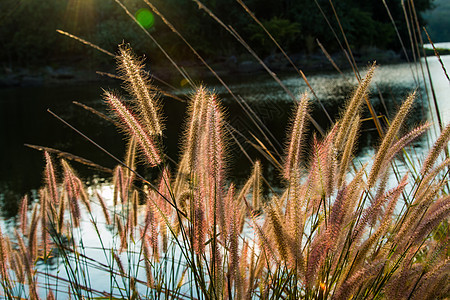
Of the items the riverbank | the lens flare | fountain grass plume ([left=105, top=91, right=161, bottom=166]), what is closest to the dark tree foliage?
the lens flare

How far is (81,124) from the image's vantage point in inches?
487

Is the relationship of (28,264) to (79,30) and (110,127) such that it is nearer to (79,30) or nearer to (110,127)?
(110,127)

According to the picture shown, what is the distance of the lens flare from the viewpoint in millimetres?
26217

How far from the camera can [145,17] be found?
27859 mm

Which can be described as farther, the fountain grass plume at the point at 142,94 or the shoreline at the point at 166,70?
the shoreline at the point at 166,70

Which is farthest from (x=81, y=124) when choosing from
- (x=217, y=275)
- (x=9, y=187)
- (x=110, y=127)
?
(x=217, y=275)

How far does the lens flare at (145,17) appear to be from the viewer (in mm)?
26217

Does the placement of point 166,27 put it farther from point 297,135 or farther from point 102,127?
point 297,135

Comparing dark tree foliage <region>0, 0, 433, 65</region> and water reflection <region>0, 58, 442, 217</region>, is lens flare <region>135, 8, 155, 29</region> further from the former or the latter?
water reflection <region>0, 58, 442, 217</region>

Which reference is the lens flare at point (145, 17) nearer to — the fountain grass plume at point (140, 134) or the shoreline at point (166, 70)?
the shoreline at point (166, 70)

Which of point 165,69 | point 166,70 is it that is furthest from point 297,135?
point 165,69

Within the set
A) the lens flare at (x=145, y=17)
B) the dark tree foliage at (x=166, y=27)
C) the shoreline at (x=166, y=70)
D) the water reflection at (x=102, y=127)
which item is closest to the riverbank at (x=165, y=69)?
the shoreline at (x=166, y=70)

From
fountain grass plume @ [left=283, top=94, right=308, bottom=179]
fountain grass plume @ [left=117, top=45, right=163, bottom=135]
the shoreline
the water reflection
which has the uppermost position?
the shoreline

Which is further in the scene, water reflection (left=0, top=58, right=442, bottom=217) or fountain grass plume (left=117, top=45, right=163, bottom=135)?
water reflection (left=0, top=58, right=442, bottom=217)
